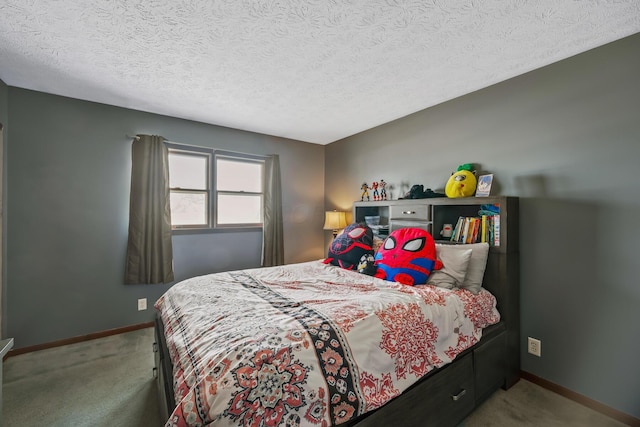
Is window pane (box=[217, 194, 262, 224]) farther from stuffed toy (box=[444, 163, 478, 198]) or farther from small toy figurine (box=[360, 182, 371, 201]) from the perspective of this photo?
stuffed toy (box=[444, 163, 478, 198])

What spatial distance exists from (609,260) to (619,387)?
2.70 feet

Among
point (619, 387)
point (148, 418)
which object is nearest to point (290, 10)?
point (148, 418)

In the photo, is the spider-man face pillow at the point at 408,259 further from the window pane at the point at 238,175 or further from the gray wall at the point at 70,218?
the gray wall at the point at 70,218

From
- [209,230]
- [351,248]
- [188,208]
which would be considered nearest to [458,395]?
[351,248]

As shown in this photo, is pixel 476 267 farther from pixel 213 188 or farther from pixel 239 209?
pixel 213 188

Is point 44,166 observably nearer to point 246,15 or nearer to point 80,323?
point 80,323

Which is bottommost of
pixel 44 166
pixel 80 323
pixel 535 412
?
pixel 535 412

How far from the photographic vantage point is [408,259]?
7.22 ft

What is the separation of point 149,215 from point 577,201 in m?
3.87

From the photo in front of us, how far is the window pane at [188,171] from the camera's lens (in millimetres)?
3412

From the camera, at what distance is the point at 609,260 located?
6.15ft

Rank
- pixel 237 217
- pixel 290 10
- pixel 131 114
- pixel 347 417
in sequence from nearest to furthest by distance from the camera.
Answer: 1. pixel 347 417
2. pixel 290 10
3. pixel 131 114
4. pixel 237 217

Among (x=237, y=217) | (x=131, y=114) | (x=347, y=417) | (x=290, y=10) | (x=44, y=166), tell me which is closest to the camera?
(x=347, y=417)

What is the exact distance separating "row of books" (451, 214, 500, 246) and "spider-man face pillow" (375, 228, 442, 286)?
369 mm
